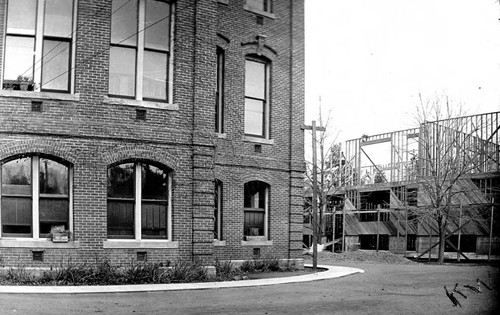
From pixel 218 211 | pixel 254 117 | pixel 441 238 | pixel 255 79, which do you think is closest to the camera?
pixel 218 211

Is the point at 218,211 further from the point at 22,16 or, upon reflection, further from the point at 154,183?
the point at 22,16

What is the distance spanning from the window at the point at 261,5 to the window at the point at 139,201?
24.2 feet

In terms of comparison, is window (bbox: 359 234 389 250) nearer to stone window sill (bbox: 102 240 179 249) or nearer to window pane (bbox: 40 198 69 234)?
stone window sill (bbox: 102 240 179 249)

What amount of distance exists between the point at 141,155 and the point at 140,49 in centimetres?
289

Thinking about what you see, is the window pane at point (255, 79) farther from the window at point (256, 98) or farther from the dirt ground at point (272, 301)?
the dirt ground at point (272, 301)

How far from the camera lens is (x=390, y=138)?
35688mm

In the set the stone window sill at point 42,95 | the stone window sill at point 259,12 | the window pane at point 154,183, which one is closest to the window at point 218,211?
the window pane at point 154,183

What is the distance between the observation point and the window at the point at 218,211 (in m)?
19.4

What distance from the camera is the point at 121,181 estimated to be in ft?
52.2

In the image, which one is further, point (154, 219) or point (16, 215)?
point (154, 219)

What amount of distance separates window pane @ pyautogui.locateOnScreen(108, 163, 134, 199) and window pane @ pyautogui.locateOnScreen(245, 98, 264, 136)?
539 cm

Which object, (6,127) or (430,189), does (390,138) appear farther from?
(6,127)

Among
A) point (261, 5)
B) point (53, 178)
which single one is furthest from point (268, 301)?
point (261, 5)

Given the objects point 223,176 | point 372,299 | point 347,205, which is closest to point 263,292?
point 372,299
